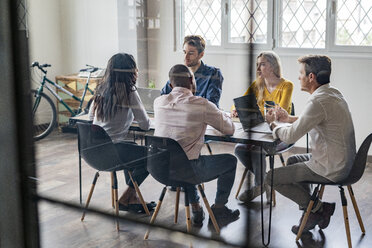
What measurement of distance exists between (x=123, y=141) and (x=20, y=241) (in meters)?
0.70

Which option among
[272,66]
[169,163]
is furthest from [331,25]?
[169,163]

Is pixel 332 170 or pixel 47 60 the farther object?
pixel 47 60

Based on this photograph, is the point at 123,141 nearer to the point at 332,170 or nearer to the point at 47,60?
the point at 47,60

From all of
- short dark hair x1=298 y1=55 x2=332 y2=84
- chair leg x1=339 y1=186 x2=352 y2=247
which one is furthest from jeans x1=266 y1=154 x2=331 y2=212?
short dark hair x1=298 y1=55 x2=332 y2=84

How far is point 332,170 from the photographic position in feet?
6.53

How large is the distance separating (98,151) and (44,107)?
35cm

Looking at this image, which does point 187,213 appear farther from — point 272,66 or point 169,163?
point 272,66

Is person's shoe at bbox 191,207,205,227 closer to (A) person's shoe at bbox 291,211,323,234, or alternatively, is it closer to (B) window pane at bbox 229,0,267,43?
(A) person's shoe at bbox 291,211,323,234

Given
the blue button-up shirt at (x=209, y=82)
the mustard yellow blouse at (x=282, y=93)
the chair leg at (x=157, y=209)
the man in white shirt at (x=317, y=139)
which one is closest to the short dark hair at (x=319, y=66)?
the man in white shirt at (x=317, y=139)

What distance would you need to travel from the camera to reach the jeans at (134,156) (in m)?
2.27

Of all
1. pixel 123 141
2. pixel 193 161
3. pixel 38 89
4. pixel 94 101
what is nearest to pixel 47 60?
pixel 38 89

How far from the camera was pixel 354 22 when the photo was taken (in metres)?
1.66

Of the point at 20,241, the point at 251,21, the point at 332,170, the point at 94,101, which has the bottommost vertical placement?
the point at 20,241

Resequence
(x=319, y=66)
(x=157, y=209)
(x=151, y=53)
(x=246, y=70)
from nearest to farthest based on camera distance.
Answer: (x=319, y=66), (x=246, y=70), (x=151, y=53), (x=157, y=209)
